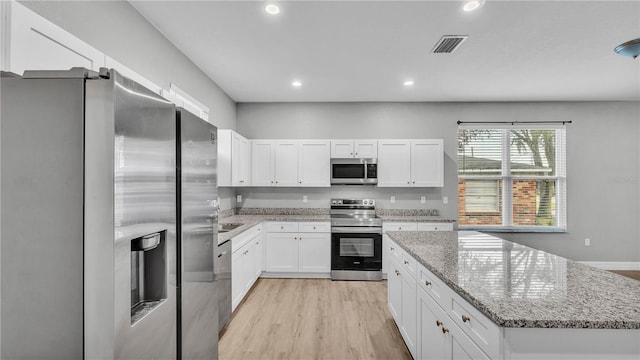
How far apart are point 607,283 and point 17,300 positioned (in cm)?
235

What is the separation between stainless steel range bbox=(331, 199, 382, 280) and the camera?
13.8 feet

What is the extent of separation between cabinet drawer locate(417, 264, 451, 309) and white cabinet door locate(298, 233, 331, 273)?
2.37 meters

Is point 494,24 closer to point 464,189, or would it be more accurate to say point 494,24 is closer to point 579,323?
point 579,323

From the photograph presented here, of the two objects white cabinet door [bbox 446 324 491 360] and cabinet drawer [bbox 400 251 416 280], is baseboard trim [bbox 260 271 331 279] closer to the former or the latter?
cabinet drawer [bbox 400 251 416 280]

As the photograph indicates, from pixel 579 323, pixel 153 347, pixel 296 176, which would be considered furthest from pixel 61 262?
pixel 296 176

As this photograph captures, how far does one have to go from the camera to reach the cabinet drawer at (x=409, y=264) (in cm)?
211

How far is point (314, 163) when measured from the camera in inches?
181

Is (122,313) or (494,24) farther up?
(494,24)

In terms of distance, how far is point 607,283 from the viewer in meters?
1.42

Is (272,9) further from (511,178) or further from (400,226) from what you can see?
(511,178)

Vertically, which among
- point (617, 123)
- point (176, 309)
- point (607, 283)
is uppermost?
point (617, 123)

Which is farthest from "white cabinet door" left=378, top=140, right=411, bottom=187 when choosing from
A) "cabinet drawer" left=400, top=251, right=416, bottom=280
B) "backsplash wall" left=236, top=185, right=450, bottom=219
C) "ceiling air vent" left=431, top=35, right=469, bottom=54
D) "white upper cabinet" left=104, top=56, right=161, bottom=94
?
"white upper cabinet" left=104, top=56, right=161, bottom=94

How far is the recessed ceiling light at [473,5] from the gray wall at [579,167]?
8.83ft

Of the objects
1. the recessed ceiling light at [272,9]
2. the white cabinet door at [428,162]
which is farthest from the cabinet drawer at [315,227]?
the recessed ceiling light at [272,9]
